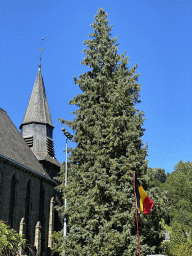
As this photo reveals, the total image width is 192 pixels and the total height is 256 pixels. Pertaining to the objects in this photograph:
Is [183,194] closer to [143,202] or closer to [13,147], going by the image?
[13,147]

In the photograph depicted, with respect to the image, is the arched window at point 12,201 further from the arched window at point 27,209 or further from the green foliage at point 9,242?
the green foliage at point 9,242

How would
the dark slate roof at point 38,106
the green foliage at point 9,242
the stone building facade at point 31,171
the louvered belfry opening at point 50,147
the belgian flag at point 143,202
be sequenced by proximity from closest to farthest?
the green foliage at point 9,242
the belgian flag at point 143,202
the stone building facade at point 31,171
the louvered belfry opening at point 50,147
the dark slate roof at point 38,106

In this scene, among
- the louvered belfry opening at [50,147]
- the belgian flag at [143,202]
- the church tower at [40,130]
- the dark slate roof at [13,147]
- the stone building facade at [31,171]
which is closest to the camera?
the belgian flag at [143,202]

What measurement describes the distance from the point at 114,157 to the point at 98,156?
3.58 ft

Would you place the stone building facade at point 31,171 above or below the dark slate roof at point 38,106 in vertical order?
below

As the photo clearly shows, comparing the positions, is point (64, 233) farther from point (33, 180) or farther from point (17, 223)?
point (33, 180)

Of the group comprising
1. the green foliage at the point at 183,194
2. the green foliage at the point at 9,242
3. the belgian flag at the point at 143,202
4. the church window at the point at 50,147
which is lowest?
the green foliage at the point at 9,242

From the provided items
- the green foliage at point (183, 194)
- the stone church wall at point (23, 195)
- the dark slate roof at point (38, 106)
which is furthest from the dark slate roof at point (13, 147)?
the green foliage at point (183, 194)

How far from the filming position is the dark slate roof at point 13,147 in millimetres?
21223

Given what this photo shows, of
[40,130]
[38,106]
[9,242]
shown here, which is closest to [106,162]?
[9,242]

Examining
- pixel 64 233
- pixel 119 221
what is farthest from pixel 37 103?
pixel 119 221

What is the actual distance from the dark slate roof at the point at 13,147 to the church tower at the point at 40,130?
1.51 metres

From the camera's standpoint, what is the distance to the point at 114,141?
1462 centimetres

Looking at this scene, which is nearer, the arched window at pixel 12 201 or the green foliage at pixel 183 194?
the arched window at pixel 12 201
